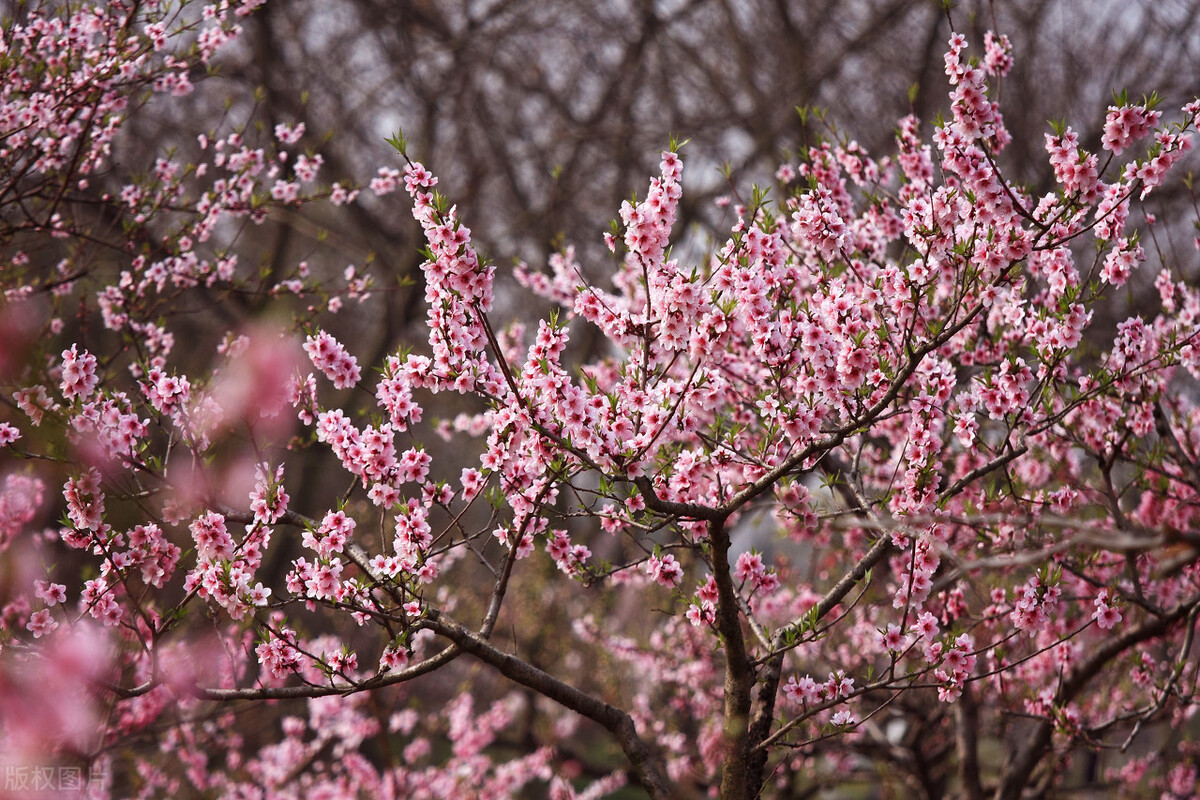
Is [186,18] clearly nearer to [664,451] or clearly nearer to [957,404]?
[664,451]

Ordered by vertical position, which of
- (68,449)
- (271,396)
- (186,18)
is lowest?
(68,449)

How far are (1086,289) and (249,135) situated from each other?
9816 mm

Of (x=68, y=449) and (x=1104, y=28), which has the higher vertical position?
(x=1104, y=28)

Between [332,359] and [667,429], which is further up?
[332,359]

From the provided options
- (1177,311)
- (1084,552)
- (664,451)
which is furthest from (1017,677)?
(664,451)

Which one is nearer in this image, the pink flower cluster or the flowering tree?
the flowering tree

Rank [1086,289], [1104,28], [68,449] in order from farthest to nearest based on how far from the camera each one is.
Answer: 1. [1104,28]
2. [1086,289]
3. [68,449]

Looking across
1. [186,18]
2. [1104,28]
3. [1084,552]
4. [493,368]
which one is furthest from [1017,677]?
[1104,28]

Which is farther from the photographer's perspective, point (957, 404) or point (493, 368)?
point (957, 404)

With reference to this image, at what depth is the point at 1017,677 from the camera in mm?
5809

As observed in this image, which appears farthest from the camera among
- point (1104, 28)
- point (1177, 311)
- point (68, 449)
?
point (1104, 28)

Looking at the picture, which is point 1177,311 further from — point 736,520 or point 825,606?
point 825,606

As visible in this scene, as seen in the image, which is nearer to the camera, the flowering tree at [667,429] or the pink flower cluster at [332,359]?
the flowering tree at [667,429]

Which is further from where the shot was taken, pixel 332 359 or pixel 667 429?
pixel 332 359
